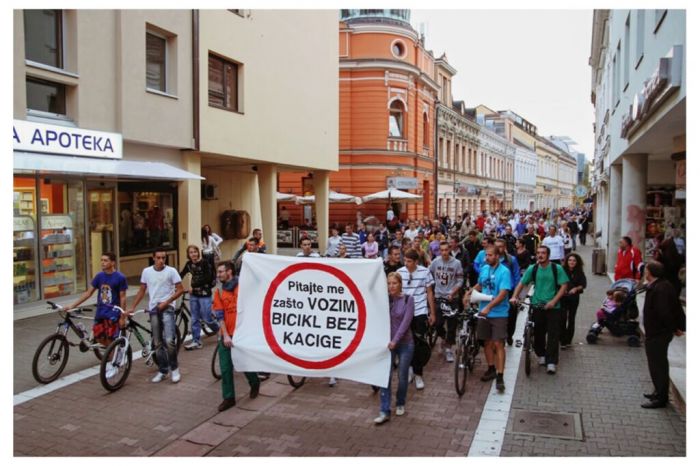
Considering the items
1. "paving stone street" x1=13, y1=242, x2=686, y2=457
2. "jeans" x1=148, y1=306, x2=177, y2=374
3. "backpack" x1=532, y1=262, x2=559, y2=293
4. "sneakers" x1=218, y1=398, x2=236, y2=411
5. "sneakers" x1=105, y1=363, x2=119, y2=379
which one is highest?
"backpack" x1=532, y1=262, x2=559, y2=293

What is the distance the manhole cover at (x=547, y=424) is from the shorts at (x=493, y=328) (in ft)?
3.65

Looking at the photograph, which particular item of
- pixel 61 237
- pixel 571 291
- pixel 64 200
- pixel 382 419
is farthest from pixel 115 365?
pixel 64 200

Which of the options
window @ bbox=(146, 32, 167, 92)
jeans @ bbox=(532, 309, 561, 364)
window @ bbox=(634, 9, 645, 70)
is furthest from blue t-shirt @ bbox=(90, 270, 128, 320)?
window @ bbox=(634, 9, 645, 70)

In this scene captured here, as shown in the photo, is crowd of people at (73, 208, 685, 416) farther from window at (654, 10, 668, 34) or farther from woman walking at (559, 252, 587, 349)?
window at (654, 10, 668, 34)

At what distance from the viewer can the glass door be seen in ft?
49.2

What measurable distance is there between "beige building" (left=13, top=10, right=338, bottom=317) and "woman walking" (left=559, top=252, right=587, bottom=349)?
8842 millimetres

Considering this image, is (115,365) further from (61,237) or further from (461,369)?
(61,237)

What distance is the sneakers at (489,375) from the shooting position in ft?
28.1

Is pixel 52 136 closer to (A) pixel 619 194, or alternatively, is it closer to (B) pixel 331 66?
(B) pixel 331 66

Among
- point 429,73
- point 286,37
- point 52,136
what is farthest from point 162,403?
point 429,73

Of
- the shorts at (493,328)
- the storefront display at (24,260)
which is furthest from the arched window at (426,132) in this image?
the shorts at (493,328)

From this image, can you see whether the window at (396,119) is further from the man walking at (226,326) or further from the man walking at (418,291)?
the man walking at (226,326)

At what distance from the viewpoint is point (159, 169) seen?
1444cm

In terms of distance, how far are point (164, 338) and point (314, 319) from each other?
277 centimetres
